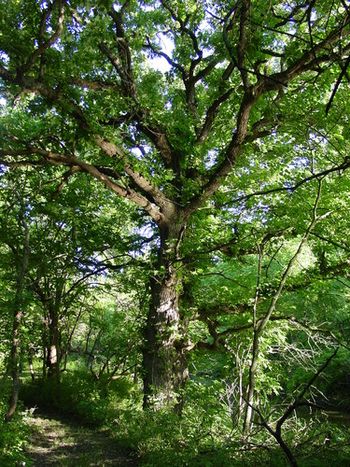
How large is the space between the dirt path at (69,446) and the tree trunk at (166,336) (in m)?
1.04

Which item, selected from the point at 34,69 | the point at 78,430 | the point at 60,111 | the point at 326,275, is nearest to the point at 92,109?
the point at 60,111

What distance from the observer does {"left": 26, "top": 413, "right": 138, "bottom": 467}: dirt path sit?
6559mm

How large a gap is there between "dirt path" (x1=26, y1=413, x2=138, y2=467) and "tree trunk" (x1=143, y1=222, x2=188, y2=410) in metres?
1.04

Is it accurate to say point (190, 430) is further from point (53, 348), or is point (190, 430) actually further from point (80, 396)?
point (53, 348)

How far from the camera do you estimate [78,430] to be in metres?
9.28

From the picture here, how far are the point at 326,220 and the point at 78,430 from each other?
7321mm

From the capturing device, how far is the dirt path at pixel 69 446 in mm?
6559

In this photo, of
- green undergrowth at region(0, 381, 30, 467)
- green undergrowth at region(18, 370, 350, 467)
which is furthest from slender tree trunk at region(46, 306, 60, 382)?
green undergrowth at region(0, 381, 30, 467)

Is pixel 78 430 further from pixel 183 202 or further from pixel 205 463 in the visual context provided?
pixel 205 463

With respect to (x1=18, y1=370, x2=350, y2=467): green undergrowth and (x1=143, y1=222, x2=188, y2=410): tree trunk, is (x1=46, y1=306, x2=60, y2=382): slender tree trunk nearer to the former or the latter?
(x1=18, y1=370, x2=350, y2=467): green undergrowth

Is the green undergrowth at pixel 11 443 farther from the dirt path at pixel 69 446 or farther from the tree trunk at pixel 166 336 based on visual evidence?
the tree trunk at pixel 166 336

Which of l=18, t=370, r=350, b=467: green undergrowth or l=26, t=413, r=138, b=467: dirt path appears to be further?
l=26, t=413, r=138, b=467: dirt path

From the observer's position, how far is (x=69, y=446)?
7887 mm

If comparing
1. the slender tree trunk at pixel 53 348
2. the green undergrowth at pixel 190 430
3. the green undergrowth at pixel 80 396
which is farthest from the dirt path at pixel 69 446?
the slender tree trunk at pixel 53 348
